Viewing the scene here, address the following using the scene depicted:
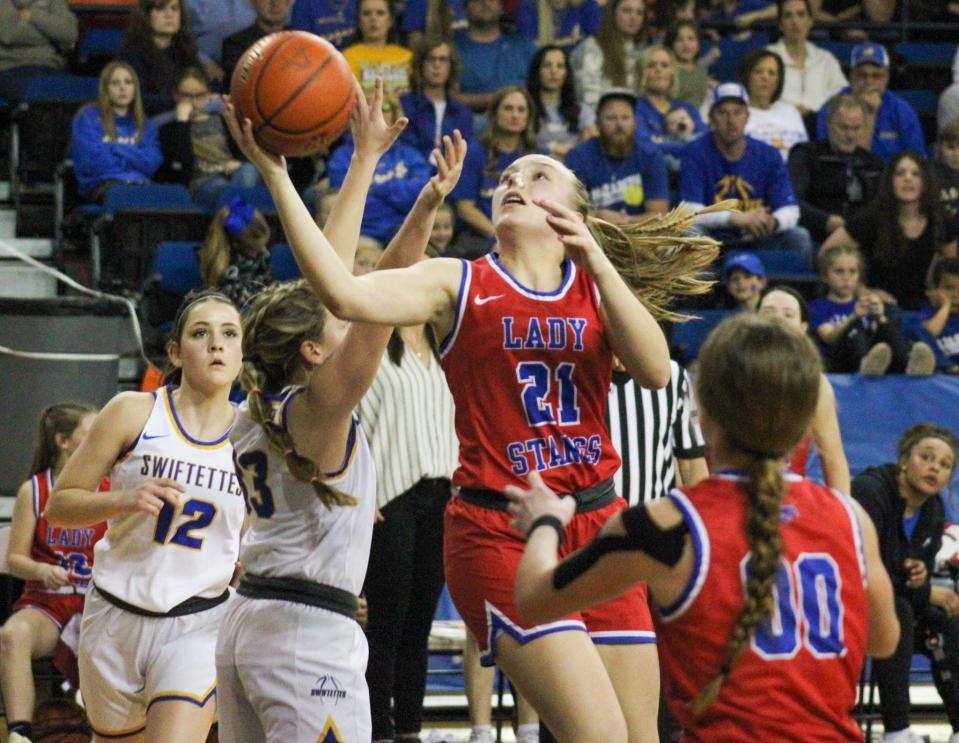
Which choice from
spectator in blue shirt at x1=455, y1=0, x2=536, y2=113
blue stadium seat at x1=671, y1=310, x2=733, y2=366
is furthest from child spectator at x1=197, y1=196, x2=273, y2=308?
spectator in blue shirt at x1=455, y1=0, x2=536, y2=113

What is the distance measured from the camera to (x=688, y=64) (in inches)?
424

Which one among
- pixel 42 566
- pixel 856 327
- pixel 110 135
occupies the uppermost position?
pixel 110 135

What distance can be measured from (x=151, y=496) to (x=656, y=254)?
151cm

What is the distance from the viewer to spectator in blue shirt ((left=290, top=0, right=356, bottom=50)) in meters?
10.7

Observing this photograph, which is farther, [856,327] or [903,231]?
[903,231]

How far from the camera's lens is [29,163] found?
31.9 feet

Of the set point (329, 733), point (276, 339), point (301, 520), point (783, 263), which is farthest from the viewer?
point (783, 263)

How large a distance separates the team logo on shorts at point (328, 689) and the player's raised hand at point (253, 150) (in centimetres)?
111

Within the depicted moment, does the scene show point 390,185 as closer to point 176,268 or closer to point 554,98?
point 176,268

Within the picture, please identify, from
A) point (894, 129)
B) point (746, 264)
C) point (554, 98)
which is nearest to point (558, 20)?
point (554, 98)

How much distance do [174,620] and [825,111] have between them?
711 centimetres

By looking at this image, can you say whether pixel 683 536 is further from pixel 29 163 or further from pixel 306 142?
pixel 29 163

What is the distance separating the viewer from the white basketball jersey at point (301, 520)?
3.50 meters

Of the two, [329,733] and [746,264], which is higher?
[746,264]
